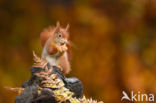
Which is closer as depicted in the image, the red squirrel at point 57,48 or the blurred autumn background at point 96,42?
the red squirrel at point 57,48

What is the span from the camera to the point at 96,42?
692 cm

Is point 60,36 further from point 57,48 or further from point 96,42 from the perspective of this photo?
point 96,42

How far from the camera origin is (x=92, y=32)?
686 cm

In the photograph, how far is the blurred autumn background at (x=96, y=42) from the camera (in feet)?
22.0

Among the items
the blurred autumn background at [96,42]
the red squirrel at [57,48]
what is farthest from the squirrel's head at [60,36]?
the blurred autumn background at [96,42]

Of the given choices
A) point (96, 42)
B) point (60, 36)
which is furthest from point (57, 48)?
point (96, 42)

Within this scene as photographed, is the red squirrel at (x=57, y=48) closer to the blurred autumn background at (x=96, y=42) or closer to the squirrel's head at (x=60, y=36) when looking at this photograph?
the squirrel's head at (x=60, y=36)

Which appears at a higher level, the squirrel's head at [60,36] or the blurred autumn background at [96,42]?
the blurred autumn background at [96,42]

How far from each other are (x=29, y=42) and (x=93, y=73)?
126 cm

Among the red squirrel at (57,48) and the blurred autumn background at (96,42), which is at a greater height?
the blurred autumn background at (96,42)

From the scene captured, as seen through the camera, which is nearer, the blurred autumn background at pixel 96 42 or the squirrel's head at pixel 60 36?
the squirrel's head at pixel 60 36

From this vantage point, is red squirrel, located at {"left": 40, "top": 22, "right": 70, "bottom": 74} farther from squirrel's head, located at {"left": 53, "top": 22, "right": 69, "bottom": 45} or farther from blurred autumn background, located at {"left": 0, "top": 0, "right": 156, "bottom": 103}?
blurred autumn background, located at {"left": 0, "top": 0, "right": 156, "bottom": 103}

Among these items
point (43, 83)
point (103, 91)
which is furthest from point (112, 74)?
point (43, 83)

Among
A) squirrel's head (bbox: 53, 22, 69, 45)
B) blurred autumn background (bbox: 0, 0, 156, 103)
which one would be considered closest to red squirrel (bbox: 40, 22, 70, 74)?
squirrel's head (bbox: 53, 22, 69, 45)
